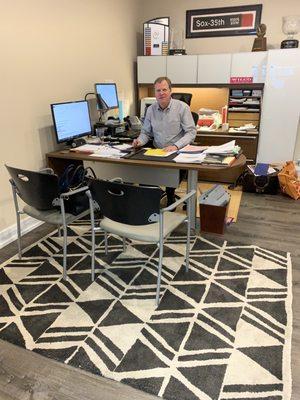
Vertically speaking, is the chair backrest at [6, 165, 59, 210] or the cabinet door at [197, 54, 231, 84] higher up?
the cabinet door at [197, 54, 231, 84]

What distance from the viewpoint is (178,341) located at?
5.80ft

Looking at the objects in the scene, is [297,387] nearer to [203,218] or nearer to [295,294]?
[295,294]

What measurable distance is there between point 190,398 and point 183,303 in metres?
0.66

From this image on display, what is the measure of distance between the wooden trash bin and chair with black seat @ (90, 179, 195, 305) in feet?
2.77

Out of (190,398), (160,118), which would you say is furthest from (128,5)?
(190,398)

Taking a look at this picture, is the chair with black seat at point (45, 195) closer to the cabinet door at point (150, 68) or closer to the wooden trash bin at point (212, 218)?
the wooden trash bin at point (212, 218)

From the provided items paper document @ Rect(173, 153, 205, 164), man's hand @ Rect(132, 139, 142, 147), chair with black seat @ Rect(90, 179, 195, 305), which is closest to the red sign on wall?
man's hand @ Rect(132, 139, 142, 147)

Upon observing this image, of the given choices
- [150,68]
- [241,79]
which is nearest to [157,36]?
[150,68]

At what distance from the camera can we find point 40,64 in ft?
9.69

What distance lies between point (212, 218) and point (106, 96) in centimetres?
196

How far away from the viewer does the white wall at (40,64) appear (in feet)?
8.73

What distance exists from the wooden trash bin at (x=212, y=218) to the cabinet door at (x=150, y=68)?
8.00 feet

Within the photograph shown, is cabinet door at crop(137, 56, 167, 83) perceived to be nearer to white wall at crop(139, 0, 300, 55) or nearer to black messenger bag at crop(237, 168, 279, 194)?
white wall at crop(139, 0, 300, 55)

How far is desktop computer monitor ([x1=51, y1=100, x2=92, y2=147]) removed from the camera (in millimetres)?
2896
